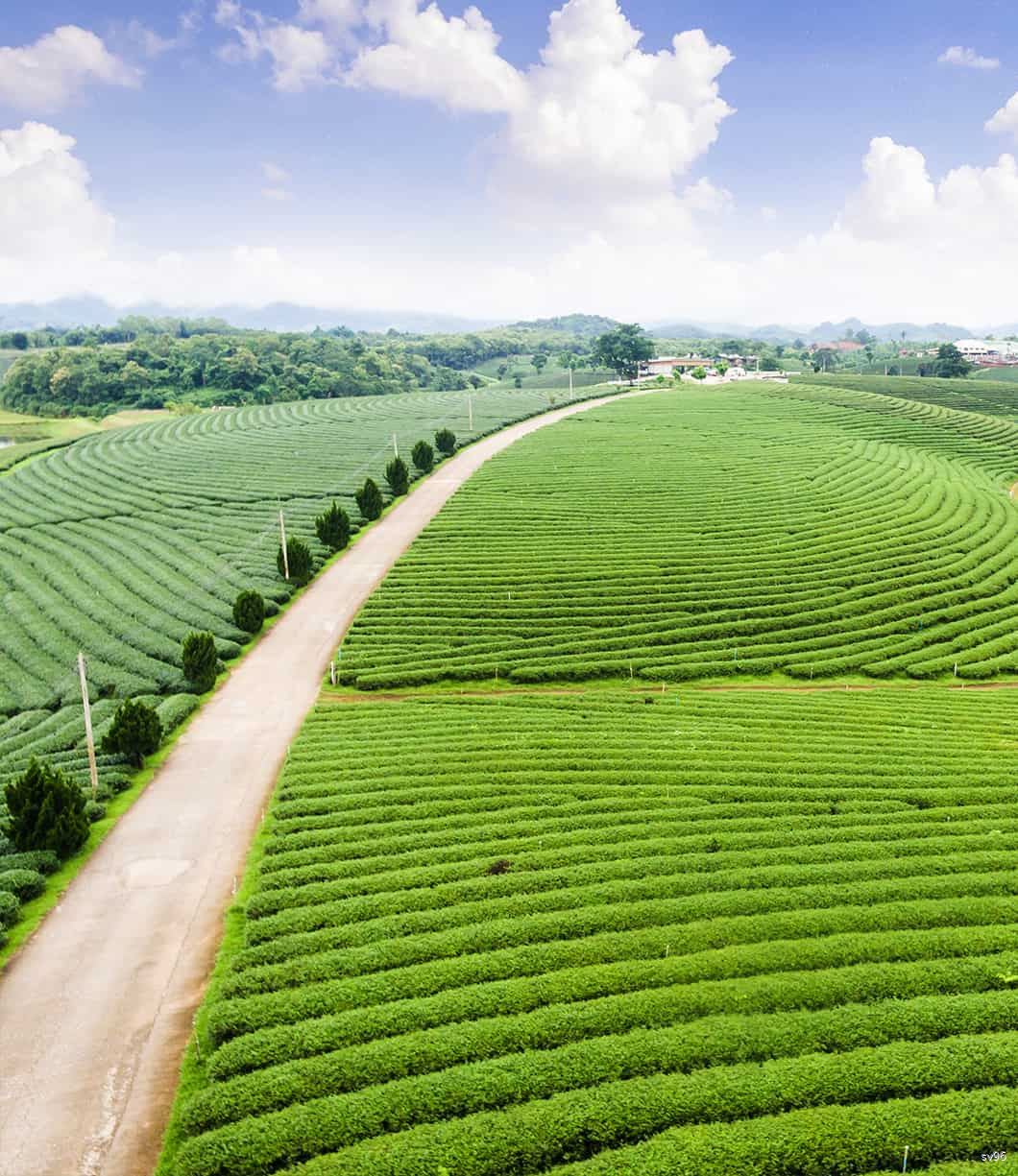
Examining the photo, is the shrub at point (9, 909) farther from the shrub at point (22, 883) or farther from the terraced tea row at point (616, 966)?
the terraced tea row at point (616, 966)

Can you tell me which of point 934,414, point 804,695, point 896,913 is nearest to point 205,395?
point 934,414

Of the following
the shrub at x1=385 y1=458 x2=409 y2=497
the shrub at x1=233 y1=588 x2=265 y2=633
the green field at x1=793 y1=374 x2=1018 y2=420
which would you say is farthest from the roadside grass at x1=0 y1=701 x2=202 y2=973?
the green field at x1=793 y1=374 x2=1018 y2=420

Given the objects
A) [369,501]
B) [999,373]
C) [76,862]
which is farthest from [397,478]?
[999,373]

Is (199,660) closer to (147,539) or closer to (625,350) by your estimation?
(147,539)

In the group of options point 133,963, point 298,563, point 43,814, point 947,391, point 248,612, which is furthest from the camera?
point 947,391

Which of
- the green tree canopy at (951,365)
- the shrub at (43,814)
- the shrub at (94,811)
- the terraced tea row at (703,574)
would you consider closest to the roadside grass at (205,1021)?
the shrub at (43,814)

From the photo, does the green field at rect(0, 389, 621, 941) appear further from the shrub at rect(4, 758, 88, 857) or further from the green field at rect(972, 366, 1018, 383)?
the green field at rect(972, 366, 1018, 383)
